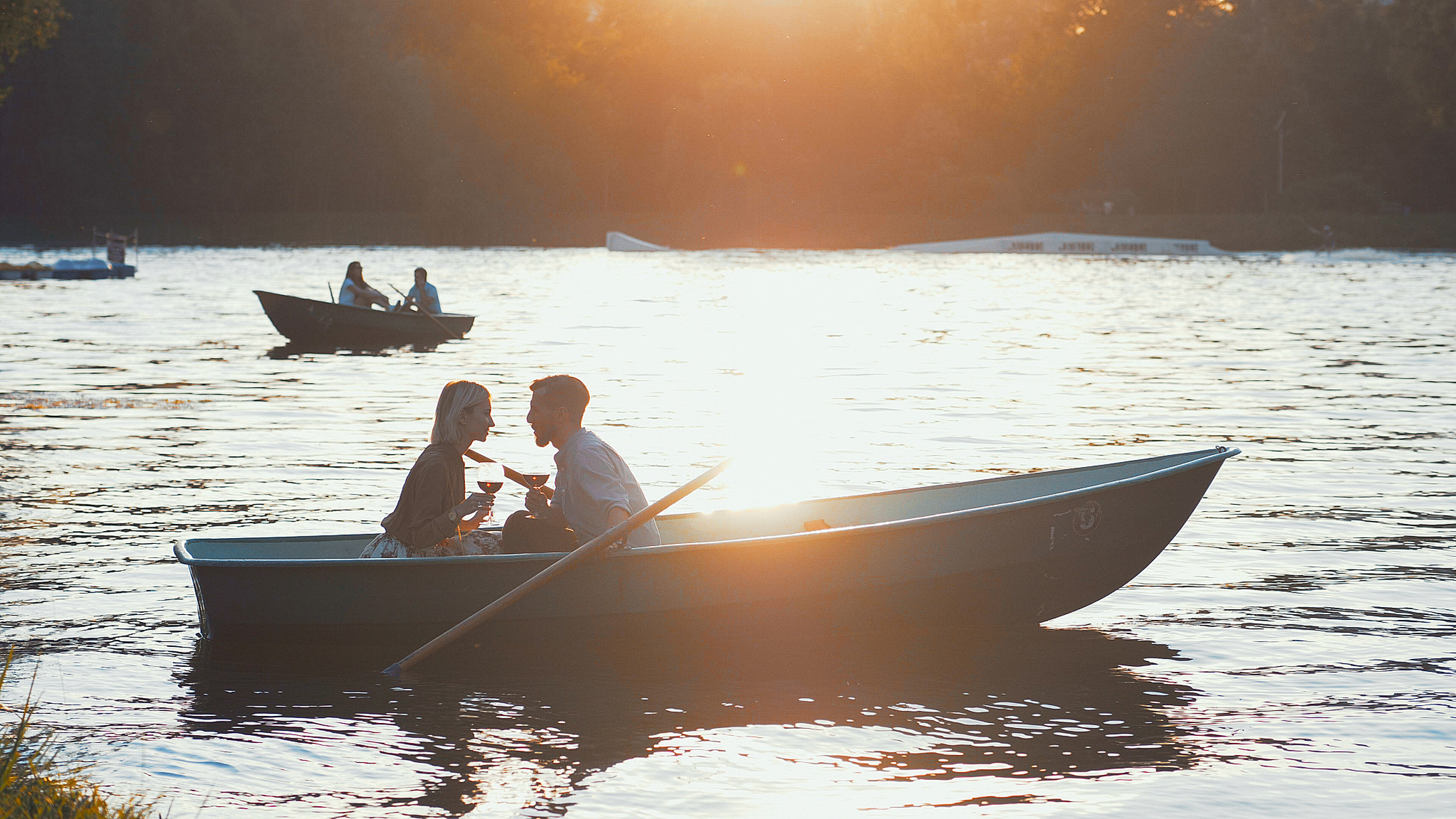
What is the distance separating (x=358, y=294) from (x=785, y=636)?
21.2 meters

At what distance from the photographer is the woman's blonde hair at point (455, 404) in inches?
320

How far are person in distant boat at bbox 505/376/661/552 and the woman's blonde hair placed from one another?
292mm

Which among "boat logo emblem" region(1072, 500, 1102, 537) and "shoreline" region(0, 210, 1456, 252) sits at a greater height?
"shoreline" region(0, 210, 1456, 252)

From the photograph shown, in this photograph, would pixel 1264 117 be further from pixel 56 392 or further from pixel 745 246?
pixel 56 392

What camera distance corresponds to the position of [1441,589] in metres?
10.3

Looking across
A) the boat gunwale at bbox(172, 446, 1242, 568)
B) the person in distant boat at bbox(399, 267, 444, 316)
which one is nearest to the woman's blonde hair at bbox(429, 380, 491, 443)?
the boat gunwale at bbox(172, 446, 1242, 568)

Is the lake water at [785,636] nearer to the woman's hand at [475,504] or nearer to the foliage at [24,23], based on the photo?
the woman's hand at [475,504]

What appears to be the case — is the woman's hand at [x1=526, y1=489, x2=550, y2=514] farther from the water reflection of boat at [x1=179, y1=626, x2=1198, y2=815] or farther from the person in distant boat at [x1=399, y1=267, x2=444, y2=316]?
the person in distant boat at [x1=399, y1=267, x2=444, y2=316]

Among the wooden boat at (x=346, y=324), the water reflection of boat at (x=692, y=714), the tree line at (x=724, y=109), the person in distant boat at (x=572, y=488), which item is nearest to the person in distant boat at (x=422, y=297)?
the wooden boat at (x=346, y=324)

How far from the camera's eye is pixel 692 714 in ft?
26.1

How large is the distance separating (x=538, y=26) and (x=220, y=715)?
3719 inches

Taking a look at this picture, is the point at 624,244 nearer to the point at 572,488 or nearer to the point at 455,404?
the point at 572,488

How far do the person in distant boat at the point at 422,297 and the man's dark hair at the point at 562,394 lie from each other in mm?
20651

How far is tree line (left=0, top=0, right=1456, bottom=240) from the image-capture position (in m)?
94.2
